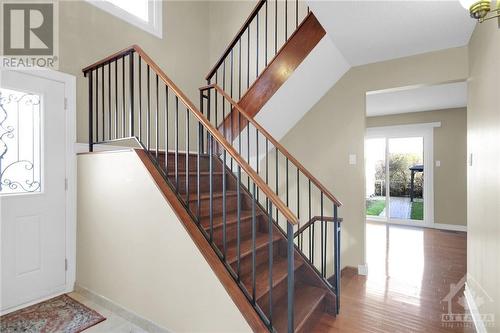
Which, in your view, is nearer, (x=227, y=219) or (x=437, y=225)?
(x=227, y=219)

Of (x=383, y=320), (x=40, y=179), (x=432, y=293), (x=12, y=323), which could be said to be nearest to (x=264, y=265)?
(x=383, y=320)

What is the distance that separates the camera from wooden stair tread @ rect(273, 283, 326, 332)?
1.94 m

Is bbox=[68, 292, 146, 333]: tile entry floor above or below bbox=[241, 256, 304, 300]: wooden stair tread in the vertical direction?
below

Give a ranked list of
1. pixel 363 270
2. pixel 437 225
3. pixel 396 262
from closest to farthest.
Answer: pixel 363 270 < pixel 396 262 < pixel 437 225

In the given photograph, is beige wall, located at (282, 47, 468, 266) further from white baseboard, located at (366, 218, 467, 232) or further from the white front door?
white baseboard, located at (366, 218, 467, 232)

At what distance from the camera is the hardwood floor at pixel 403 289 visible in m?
2.24

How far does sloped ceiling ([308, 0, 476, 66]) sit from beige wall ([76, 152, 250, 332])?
2.24 metres

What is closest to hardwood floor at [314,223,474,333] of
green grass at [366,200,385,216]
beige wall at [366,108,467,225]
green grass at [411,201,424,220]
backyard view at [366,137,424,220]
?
beige wall at [366,108,467,225]

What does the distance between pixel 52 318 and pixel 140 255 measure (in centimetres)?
96

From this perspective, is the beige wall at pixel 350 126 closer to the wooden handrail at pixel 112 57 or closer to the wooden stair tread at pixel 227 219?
the wooden stair tread at pixel 227 219

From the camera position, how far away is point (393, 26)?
254 centimetres

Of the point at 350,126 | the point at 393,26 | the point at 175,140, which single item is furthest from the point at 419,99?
the point at 175,140

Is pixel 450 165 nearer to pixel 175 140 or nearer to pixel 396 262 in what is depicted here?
pixel 396 262

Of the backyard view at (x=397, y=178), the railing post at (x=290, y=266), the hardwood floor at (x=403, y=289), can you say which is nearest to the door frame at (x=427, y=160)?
the backyard view at (x=397, y=178)
